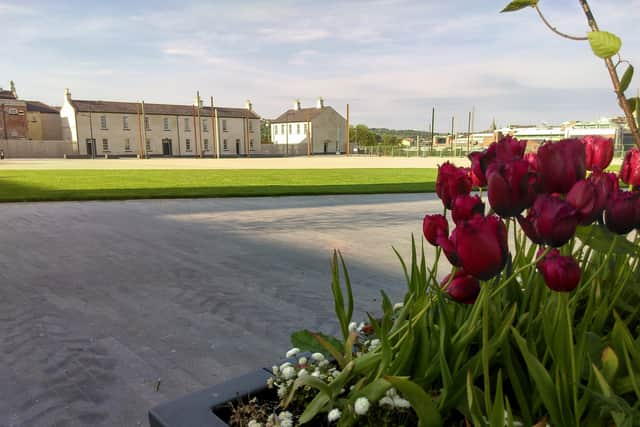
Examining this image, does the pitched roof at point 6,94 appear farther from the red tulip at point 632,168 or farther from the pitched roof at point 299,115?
the red tulip at point 632,168

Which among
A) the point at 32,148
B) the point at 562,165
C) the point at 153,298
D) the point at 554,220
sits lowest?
the point at 153,298

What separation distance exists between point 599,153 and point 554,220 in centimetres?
67

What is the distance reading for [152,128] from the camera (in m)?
61.7

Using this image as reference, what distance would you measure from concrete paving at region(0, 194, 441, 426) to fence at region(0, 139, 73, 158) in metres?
51.9

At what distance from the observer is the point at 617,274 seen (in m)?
1.57

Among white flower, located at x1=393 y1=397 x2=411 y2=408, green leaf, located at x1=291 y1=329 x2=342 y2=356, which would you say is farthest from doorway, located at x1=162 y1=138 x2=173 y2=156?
white flower, located at x1=393 y1=397 x2=411 y2=408

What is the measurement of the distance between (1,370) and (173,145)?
6386cm

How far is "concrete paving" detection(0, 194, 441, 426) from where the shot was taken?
2758mm

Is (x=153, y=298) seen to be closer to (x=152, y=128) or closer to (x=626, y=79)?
(x=626, y=79)

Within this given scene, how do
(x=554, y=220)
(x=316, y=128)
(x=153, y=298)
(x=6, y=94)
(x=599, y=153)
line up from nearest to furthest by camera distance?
(x=554, y=220) < (x=599, y=153) < (x=153, y=298) < (x=6, y=94) < (x=316, y=128)

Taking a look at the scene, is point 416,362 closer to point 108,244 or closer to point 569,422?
point 569,422

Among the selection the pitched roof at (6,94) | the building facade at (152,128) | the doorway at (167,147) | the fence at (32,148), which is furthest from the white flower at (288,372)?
the pitched roof at (6,94)

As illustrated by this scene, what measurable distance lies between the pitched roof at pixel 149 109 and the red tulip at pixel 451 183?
63.1 m

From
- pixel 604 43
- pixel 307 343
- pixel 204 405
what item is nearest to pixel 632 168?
pixel 604 43
